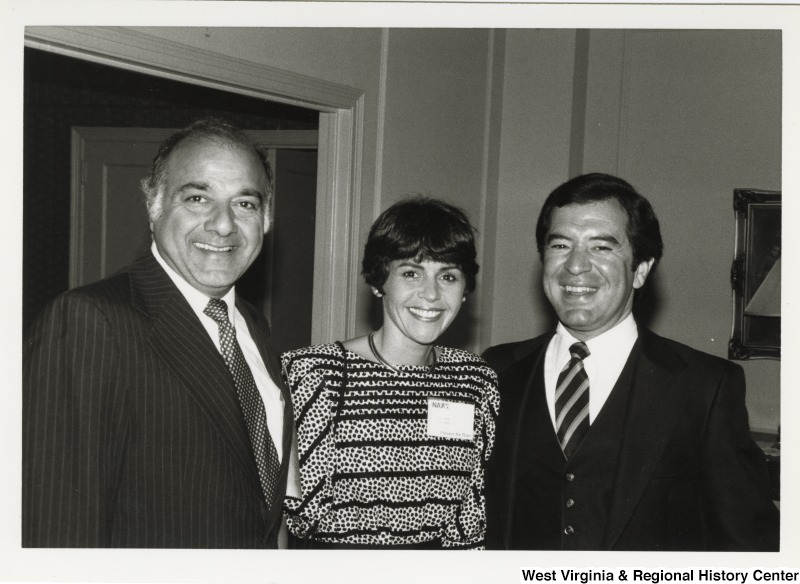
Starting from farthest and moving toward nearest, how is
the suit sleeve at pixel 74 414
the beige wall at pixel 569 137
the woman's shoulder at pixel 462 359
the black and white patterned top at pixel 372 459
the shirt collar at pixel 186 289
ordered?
the beige wall at pixel 569 137
the woman's shoulder at pixel 462 359
the black and white patterned top at pixel 372 459
the shirt collar at pixel 186 289
the suit sleeve at pixel 74 414

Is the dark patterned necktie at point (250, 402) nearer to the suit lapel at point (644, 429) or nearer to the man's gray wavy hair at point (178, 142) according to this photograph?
the man's gray wavy hair at point (178, 142)

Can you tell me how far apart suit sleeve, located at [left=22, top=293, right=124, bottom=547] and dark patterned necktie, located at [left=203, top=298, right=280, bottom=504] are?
32 cm

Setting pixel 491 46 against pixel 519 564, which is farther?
pixel 491 46

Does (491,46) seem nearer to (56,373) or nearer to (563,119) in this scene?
(563,119)

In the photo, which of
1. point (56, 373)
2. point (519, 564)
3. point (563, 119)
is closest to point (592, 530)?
point (519, 564)

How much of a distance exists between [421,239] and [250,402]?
65cm

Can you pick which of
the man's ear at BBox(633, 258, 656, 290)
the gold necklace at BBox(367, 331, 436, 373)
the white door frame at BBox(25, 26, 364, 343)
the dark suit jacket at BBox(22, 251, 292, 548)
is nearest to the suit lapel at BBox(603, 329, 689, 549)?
the man's ear at BBox(633, 258, 656, 290)

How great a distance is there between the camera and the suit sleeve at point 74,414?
175 cm

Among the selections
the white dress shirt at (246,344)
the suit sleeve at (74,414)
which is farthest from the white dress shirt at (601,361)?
the suit sleeve at (74,414)

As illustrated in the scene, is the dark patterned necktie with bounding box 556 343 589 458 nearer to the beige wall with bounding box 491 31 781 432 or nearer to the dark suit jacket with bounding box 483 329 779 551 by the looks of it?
the dark suit jacket with bounding box 483 329 779 551

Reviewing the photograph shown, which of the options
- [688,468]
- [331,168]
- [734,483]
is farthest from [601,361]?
[331,168]

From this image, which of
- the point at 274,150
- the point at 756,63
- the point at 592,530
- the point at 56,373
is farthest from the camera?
the point at 274,150
